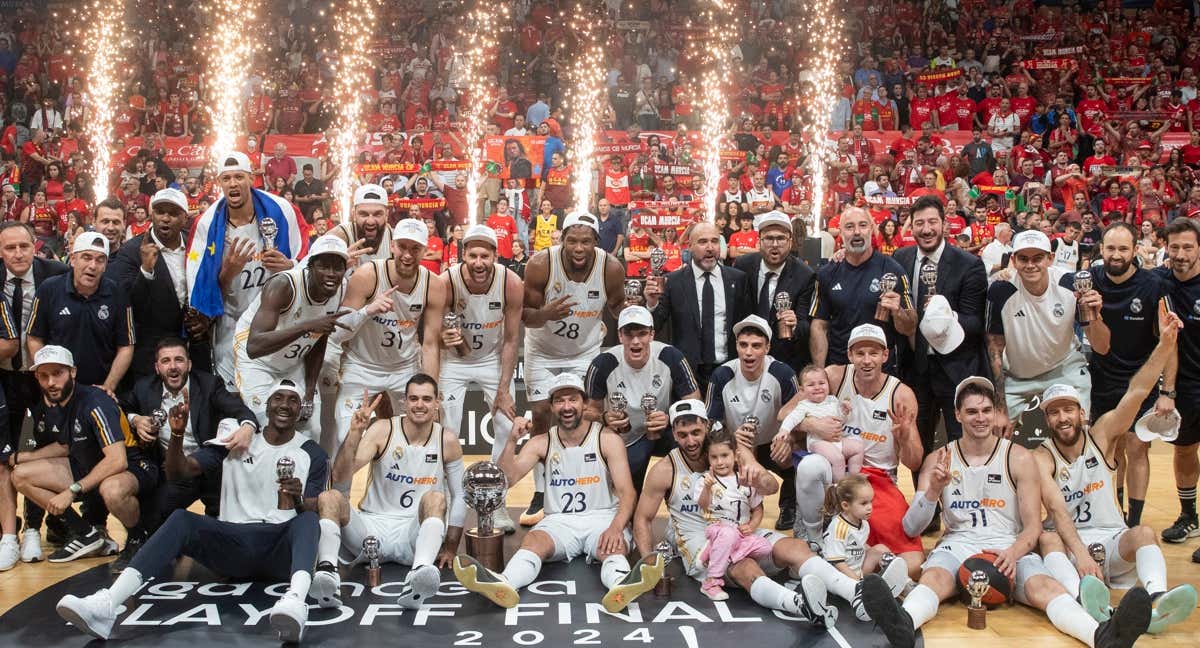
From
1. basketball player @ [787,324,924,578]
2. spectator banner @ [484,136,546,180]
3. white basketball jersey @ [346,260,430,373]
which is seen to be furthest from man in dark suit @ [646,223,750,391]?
spectator banner @ [484,136,546,180]

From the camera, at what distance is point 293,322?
20.8 ft

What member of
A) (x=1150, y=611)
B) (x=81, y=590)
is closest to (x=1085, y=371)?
(x=1150, y=611)

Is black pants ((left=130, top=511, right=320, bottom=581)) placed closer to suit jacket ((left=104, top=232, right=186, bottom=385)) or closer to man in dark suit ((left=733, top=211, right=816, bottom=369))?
suit jacket ((left=104, top=232, right=186, bottom=385))

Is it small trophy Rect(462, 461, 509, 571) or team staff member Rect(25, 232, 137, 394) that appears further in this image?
team staff member Rect(25, 232, 137, 394)

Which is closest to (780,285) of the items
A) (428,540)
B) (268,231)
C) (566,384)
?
(566,384)

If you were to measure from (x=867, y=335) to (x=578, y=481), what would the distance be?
6.40ft

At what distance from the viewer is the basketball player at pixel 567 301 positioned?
23.4ft

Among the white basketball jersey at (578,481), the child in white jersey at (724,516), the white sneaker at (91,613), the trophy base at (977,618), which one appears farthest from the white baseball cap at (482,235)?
the trophy base at (977,618)

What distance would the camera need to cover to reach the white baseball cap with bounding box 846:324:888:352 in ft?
20.3

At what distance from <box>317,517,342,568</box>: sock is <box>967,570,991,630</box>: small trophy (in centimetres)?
331

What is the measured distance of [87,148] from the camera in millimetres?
17203

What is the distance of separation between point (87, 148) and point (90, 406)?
1268 cm

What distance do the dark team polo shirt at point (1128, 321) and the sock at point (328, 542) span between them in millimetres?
4921

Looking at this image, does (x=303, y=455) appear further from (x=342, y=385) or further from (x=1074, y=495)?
(x=1074, y=495)
